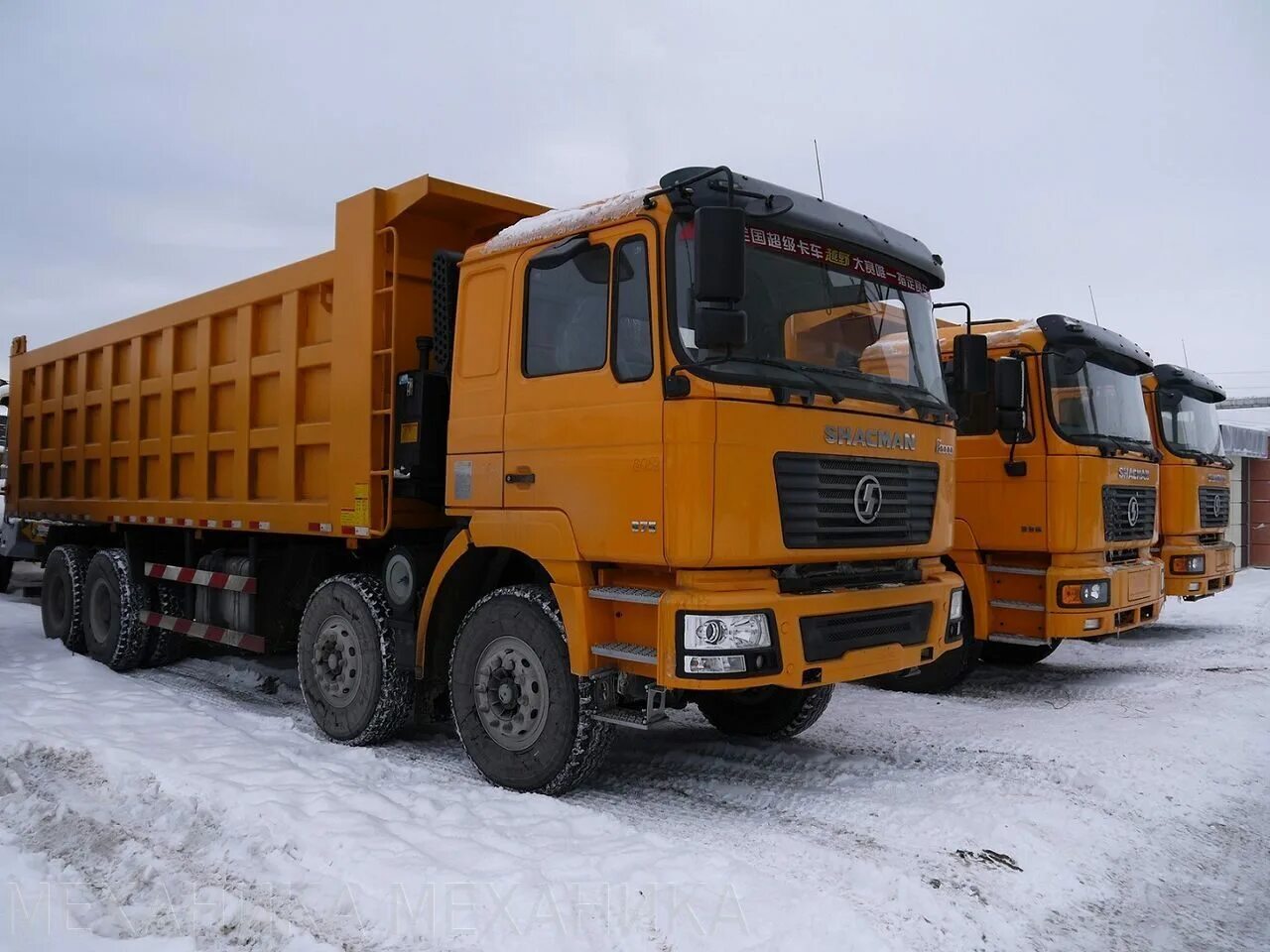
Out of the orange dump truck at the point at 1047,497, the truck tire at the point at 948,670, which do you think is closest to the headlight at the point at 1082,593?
the orange dump truck at the point at 1047,497

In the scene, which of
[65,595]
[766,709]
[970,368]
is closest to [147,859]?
[766,709]

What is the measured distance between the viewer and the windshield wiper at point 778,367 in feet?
14.0

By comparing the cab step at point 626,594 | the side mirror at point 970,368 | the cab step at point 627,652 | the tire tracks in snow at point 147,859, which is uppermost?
the side mirror at point 970,368

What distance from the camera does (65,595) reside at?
9.47 meters

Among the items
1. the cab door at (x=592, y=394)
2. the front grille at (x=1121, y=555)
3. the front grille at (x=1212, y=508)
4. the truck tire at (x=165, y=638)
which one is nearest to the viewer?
the cab door at (x=592, y=394)

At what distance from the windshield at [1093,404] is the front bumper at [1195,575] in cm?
216

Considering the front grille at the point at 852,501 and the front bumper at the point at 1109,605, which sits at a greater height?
the front grille at the point at 852,501

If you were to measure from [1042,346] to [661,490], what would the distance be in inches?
186

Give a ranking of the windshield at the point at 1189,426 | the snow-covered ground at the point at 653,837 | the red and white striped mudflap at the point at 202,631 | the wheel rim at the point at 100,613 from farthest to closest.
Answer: the windshield at the point at 1189,426
the wheel rim at the point at 100,613
the red and white striped mudflap at the point at 202,631
the snow-covered ground at the point at 653,837

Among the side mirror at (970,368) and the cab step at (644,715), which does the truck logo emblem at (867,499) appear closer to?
the cab step at (644,715)

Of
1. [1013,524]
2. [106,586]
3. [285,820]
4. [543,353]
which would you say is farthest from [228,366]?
[1013,524]

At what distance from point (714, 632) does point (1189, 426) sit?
28.0ft

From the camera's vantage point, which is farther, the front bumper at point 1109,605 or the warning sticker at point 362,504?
the front bumper at point 1109,605

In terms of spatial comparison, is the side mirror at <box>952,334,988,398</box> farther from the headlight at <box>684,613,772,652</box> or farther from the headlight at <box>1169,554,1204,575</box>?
the headlight at <box>1169,554,1204,575</box>
